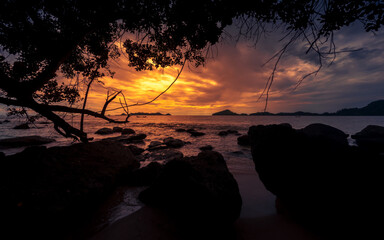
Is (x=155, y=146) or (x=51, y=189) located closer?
(x=51, y=189)

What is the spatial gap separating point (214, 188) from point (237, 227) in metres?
0.77

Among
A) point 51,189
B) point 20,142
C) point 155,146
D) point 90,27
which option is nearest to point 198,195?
point 51,189

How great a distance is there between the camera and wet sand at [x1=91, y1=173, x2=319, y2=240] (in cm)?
191

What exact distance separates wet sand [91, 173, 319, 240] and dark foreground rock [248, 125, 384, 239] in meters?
0.27

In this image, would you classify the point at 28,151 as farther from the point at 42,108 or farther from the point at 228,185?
the point at 228,185

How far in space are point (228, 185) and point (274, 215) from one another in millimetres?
1104

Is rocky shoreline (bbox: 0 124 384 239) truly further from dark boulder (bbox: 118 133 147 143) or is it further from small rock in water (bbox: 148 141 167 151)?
dark boulder (bbox: 118 133 147 143)

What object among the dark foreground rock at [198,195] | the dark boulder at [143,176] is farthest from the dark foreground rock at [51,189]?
the dark foreground rock at [198,195]

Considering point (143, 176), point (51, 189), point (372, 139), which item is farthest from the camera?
point (372, 139)

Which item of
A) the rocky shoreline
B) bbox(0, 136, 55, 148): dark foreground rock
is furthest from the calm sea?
the rocky shoreline

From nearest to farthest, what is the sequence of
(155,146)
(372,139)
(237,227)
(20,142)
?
1. (237,227)
2. (155,146)
3. (20,142)
4. (372,139)

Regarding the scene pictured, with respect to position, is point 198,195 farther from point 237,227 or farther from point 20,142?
point 20,142

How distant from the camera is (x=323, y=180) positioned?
6.65ft

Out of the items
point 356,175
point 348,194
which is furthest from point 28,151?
point 356,175
